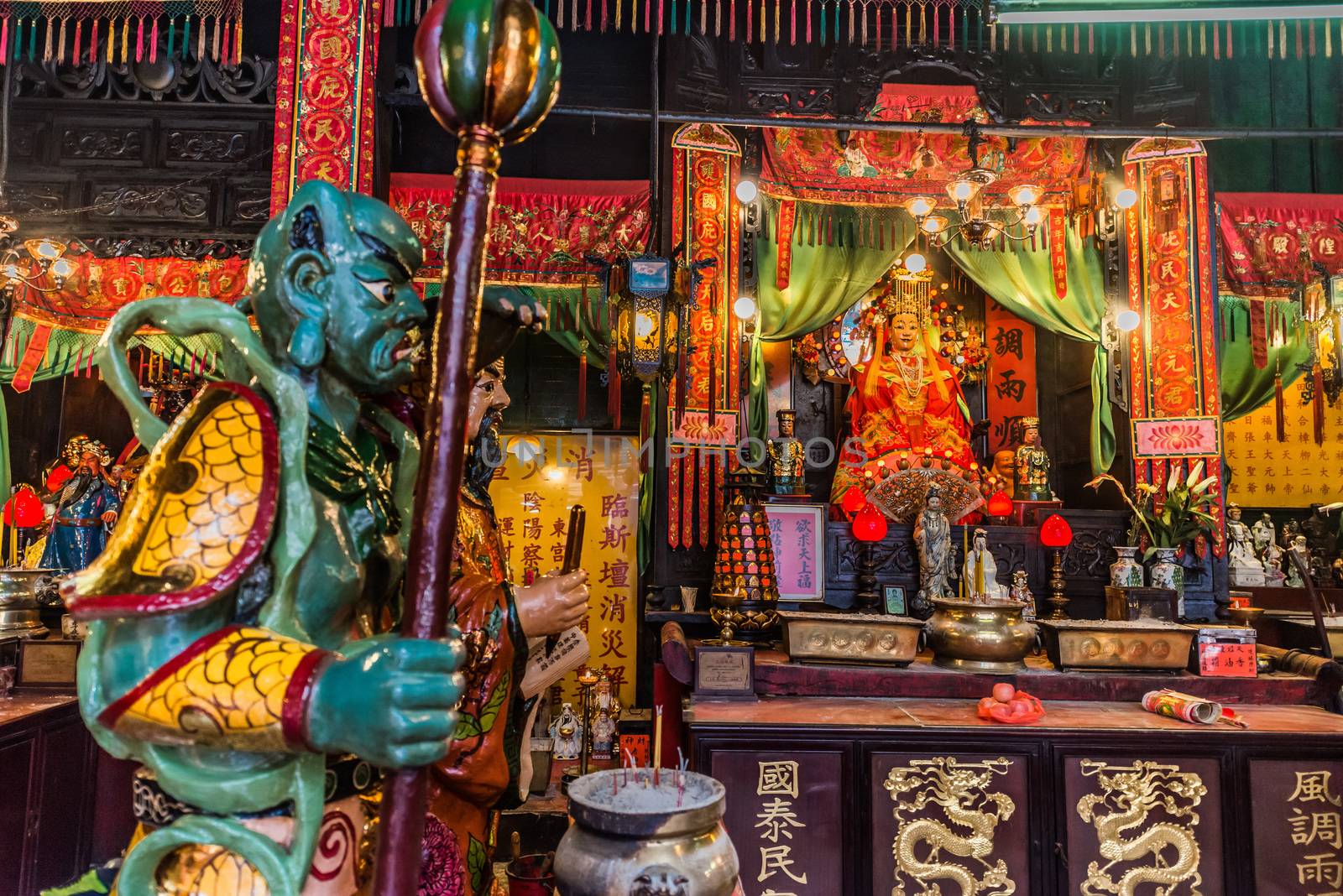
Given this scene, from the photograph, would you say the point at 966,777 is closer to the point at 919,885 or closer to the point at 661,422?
the point at 919,885

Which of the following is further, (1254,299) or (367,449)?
(1254,299)

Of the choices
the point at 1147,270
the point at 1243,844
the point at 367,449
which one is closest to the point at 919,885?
the point at 1243,844

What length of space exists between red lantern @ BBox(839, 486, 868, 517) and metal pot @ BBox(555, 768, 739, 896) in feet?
12.4

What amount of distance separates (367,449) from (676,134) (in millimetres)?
4852

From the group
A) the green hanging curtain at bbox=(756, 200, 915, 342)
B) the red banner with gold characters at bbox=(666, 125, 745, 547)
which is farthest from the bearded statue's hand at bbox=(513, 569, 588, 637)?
the green hanging curtain at bbox=(756, 200, 915, 342)

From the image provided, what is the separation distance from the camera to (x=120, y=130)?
213 inches

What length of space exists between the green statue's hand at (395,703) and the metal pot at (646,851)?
1036 mm

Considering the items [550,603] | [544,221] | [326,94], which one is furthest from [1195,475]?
[326,94]

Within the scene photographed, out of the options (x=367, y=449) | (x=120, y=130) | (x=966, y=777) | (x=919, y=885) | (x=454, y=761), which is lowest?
(x=919, y=885)

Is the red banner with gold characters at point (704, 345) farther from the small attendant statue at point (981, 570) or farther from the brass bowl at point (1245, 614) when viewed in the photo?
the brass bowl at point (1245, 614)

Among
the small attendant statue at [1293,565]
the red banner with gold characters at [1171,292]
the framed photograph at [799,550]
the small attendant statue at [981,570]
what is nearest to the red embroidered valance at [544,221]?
Result: the framed photograph at [799,550]

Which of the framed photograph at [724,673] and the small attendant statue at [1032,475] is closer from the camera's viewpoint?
the framed photograph at [724,673]

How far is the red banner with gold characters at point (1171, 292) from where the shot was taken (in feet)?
18.4

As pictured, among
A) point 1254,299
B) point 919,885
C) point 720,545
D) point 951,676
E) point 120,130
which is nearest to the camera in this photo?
point 919,885
